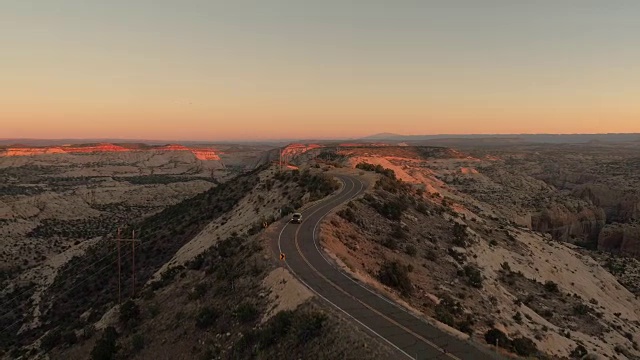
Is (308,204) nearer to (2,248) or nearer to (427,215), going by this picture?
(427,215)

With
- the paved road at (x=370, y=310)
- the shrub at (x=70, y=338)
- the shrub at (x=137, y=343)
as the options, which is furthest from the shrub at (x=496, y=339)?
the shrub at (x=70, y=338)

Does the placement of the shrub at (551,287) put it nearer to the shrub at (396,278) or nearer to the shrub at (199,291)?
the shrub at (396,278)

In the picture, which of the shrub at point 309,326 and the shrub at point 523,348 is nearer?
the shrub at point 309,326

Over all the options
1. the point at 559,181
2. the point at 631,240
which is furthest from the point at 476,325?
the point at 559,181

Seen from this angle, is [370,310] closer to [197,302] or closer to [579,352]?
[197,302]

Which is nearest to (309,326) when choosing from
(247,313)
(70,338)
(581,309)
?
(247,313)

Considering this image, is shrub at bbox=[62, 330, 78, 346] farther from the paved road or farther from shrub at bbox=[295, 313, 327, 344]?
shrub at bbox=[295, 313, 327, 344]
